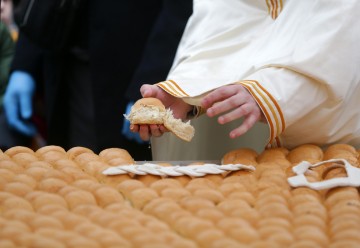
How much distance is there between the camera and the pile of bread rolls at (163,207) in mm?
1057

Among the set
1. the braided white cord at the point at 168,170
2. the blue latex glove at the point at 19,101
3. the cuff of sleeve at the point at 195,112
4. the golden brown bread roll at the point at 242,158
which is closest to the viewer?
the braided white cord at the point at 168,170

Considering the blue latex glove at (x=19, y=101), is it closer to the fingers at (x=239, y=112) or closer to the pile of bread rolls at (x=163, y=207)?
the pile of bread rolls at (x=163, y=207)

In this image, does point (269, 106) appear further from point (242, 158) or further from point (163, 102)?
point (163, 102)

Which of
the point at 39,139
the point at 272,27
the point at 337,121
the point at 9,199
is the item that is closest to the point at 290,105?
the point at 337,121

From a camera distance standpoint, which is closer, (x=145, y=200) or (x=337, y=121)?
(x=145, y=200)

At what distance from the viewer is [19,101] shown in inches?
114

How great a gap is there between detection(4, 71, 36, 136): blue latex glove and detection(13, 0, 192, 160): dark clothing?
43 millimetres

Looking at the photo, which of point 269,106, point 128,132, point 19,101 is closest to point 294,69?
point 269,106

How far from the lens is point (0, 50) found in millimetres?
3098

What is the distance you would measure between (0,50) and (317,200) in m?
2.14

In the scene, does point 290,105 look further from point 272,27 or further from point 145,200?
point 145,200

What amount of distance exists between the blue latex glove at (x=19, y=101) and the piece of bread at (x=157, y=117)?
140 cm

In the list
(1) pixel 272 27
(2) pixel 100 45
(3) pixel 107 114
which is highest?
(1) pixel 272 27

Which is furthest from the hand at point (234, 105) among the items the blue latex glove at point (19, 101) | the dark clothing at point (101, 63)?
the blue latex glove at point (19, 101)
